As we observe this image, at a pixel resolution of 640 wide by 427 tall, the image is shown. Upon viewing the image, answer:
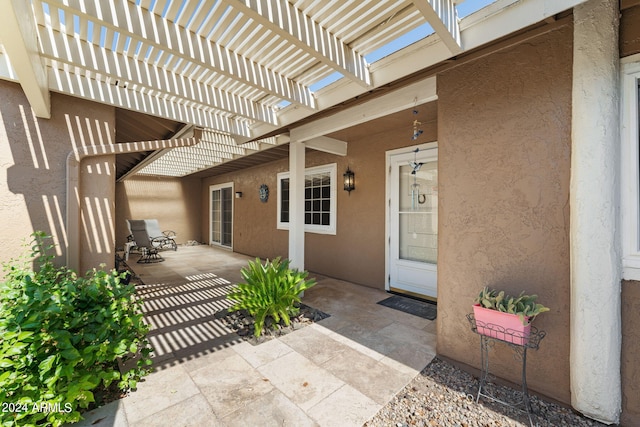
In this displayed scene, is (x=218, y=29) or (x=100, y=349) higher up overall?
(x=218, y=29)

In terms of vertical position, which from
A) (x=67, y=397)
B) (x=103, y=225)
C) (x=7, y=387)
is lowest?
(x=67, y=397)

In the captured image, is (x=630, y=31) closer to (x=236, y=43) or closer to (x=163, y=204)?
(x=236, y=43)

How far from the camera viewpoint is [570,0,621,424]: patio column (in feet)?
5.45

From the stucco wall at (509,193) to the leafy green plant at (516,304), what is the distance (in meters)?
0.16

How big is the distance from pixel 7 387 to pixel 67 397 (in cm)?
29

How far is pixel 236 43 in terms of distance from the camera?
2305 mm

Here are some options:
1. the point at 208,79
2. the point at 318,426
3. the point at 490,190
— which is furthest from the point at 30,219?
the point at 490,190

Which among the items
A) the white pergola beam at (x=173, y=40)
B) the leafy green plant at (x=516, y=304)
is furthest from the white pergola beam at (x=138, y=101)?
the leafy green plant at (x=516, y=304)

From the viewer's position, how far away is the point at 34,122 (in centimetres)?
246

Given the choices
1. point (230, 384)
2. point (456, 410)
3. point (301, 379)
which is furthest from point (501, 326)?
point (230, 384)

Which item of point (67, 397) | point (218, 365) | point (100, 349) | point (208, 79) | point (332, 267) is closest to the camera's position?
point (67, 397)

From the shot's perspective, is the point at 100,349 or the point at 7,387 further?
the point at 100,349

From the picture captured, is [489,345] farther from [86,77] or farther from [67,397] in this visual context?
[86,77]

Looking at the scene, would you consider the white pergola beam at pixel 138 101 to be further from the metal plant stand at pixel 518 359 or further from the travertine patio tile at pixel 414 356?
the metal plant stand at pixel 518 359
